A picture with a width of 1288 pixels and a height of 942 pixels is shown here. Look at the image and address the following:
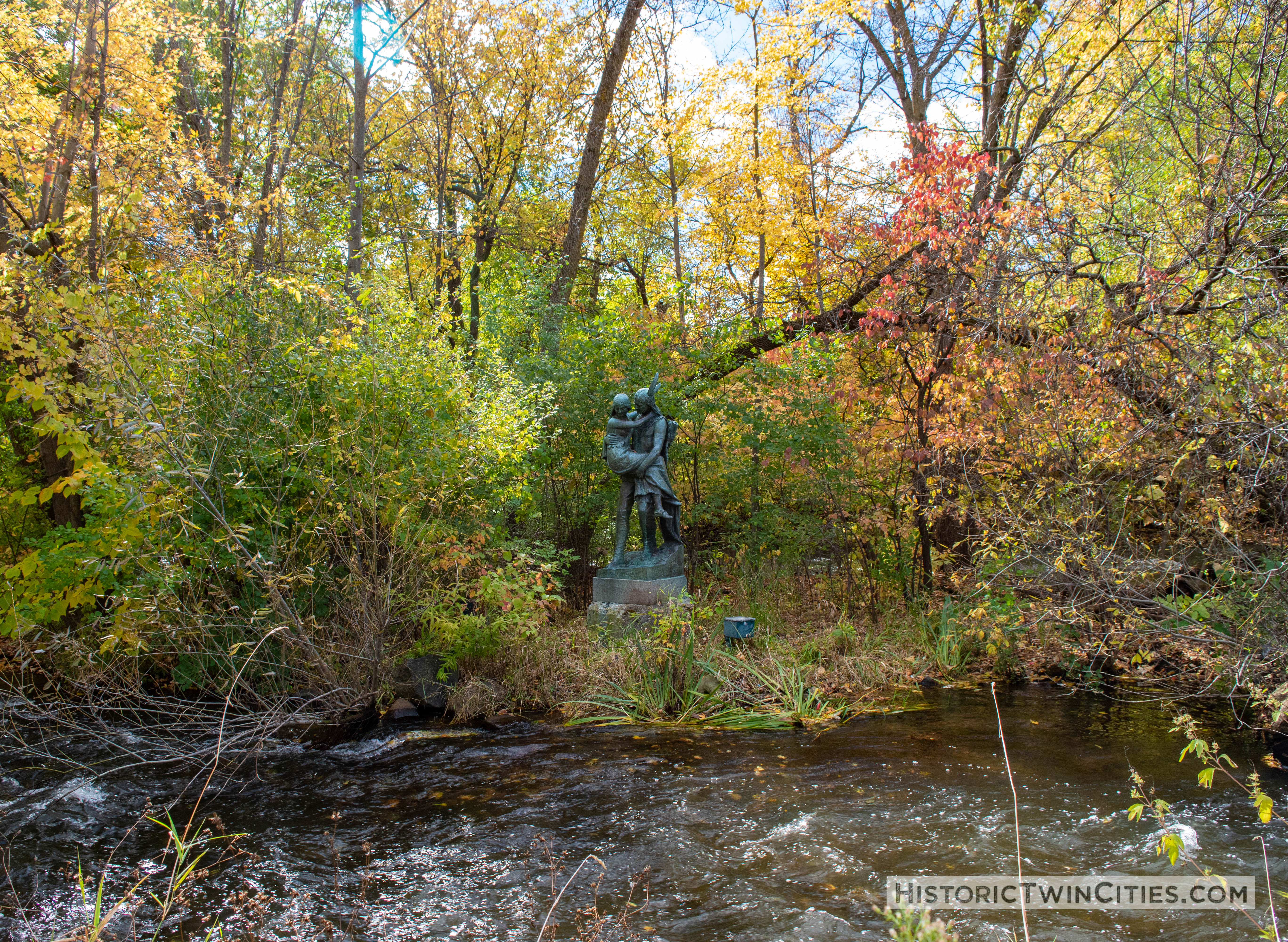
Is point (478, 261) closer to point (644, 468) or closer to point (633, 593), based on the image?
point (644, 468)

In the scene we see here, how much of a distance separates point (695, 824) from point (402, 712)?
10.1 feet

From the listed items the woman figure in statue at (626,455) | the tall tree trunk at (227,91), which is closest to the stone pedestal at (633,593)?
the woman figure in statue at (626,455)

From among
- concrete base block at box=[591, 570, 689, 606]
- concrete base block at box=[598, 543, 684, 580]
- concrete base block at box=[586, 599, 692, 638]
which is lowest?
concrete base block at box=[586, 599, 692, 638]

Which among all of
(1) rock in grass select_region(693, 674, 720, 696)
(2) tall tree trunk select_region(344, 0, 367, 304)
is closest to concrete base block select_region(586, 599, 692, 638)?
(1) rock in grass select_region(693, 674, 720, 696)

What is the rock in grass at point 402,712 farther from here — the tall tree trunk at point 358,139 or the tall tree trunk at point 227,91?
the tall tree trunk at point 358,139

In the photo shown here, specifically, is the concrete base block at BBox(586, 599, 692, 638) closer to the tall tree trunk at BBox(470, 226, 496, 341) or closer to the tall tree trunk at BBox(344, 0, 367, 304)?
the tall tree trunk at BBox(344, 0, 367, 304)

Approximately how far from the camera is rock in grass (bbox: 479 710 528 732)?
6.18m

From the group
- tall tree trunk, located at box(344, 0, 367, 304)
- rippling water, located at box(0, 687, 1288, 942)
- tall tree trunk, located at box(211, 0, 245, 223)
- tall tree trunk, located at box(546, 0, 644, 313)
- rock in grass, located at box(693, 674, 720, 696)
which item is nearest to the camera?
rippling water, located at box(0, 687, 1288, 942)

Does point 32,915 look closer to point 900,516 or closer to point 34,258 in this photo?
point 34,258

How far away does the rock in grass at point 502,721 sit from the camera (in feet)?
20.3

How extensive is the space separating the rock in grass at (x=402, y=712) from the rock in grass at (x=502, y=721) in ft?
1.94

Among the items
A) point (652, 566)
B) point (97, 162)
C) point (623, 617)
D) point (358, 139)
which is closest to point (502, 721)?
point (623, 617)

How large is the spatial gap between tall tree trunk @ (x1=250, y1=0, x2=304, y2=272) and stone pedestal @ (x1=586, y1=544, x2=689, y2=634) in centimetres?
451

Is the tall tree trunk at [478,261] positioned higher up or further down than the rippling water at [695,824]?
higher up
